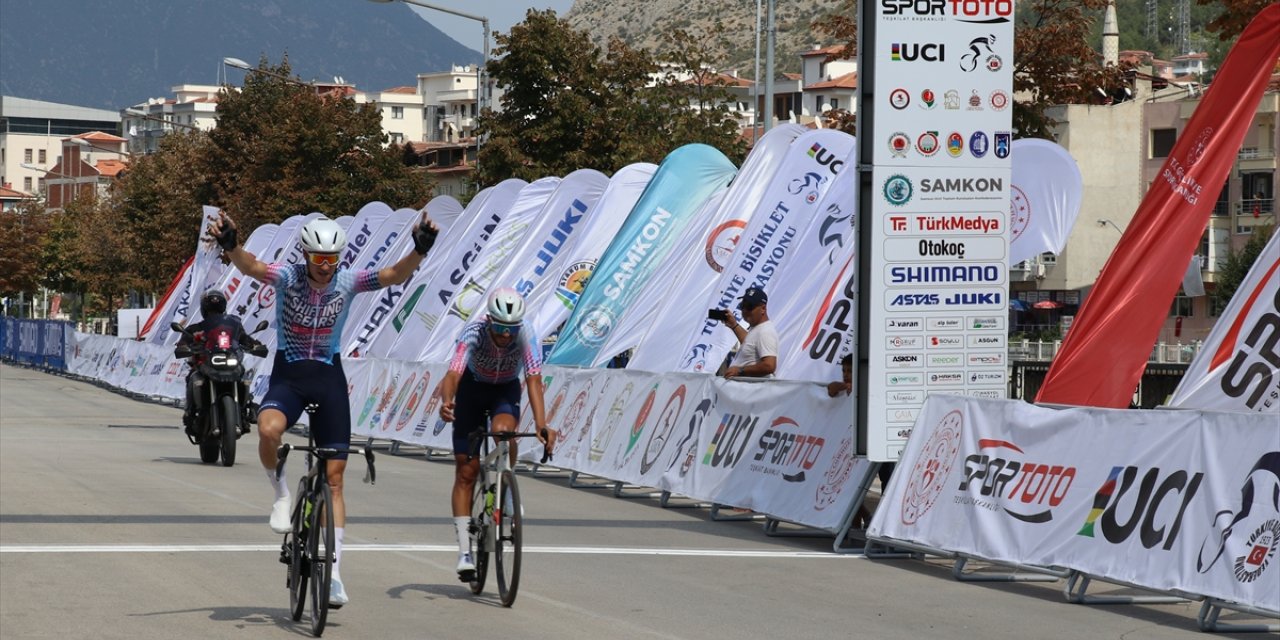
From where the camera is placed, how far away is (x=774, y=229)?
65.7 ft

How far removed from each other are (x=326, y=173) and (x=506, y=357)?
2020 inches

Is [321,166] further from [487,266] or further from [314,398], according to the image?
[314,398]

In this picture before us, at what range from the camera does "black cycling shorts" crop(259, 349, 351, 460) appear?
9594 mm

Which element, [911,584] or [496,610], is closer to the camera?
[496,610]

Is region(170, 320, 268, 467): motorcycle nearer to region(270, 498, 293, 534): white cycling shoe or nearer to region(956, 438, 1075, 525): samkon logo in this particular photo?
region(956, 438, 1075, 525): samkon logo

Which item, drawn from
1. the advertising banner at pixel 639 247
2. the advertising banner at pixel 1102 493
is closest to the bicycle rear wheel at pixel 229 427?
the advertising banner at pixel 639 247

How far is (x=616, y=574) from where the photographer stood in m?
11.9

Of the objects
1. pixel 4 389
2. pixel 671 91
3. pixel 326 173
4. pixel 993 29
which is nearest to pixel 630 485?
pixel 993 29

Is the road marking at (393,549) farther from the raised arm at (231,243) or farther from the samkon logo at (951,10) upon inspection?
the samkon logo at (951,10)

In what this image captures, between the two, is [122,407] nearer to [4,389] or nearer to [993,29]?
[4,389]

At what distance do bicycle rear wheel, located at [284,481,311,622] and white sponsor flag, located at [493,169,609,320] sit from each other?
54.3 ft

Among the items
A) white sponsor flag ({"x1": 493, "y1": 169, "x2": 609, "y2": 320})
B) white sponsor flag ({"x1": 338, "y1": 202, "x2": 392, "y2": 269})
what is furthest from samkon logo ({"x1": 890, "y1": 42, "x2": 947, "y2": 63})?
white sponsor flag ({"x1": 338, "y1": 202, "x2": 392, "y2": 269})

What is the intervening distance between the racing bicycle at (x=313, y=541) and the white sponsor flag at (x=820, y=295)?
28.9 feet

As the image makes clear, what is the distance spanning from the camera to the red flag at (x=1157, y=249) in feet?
44.8
